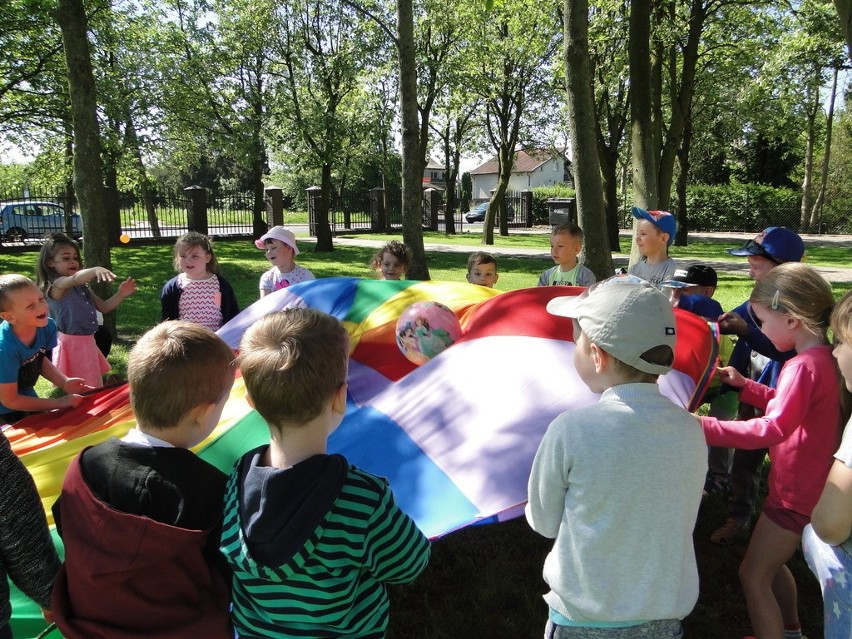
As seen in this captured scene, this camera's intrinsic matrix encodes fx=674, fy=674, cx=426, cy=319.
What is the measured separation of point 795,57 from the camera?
Answer: 1873 cm

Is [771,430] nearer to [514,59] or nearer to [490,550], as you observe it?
[490,550]

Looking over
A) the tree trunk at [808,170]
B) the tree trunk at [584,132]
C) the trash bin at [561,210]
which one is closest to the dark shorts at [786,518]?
the tree trunk at [584,132]

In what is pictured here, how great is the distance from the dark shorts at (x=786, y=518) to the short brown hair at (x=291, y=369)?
1.73 meters

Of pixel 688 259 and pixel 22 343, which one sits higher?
pixel 22 343

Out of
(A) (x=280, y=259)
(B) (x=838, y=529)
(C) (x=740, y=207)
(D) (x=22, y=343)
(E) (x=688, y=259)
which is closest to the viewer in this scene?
(B) (x=838, y=529)

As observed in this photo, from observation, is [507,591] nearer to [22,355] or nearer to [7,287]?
[22,355]

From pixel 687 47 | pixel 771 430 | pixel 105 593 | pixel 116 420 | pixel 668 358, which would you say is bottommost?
pixel 116 420

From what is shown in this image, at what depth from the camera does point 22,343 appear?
3.98m

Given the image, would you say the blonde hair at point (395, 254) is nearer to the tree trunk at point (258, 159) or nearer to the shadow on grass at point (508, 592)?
the shadow on grass at point (508, 592)

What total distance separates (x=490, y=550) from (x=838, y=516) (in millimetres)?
2287

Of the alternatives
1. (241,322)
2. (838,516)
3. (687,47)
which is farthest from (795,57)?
(838,516)

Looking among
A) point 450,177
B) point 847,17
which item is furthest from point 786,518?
point 450,177

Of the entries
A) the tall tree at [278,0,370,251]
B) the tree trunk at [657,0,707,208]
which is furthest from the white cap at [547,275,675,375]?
the tall tree at [278,0,370,251]

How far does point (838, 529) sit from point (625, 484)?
2.02ft
